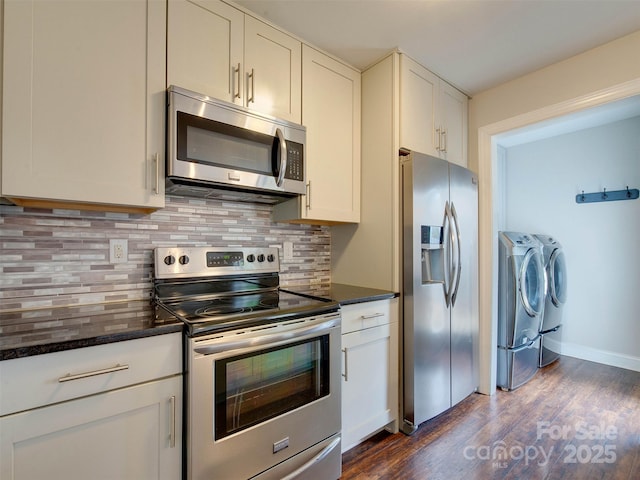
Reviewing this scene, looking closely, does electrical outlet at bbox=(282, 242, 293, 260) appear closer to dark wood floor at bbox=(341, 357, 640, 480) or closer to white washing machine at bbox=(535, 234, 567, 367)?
dark wood floor at bbox=(341, 357, 640, 480)

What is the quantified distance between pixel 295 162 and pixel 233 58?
23.6 inches

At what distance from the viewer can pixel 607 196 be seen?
3.11 meters

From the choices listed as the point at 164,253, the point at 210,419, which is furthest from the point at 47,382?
the point at 164,253

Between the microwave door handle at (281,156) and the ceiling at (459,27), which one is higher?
the ceiling at (459,27)

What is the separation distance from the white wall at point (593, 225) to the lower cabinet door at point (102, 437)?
3.94 meters

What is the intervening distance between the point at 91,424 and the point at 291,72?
1.86 m

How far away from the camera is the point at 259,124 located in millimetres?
1638

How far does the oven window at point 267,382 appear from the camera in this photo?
121 centimetres

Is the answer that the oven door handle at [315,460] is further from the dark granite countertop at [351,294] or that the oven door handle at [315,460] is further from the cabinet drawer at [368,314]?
the dark granite countertop at [351,294]

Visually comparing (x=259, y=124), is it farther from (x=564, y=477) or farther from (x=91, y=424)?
(x=564, y=477)

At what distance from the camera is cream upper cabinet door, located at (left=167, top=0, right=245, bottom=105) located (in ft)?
4.68

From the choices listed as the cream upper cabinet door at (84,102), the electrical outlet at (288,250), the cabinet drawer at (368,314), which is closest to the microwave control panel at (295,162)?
the electrical outlet at (288,250)

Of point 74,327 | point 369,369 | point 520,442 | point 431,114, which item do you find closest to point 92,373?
point 74,327

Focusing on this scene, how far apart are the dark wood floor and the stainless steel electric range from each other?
1.37ft
